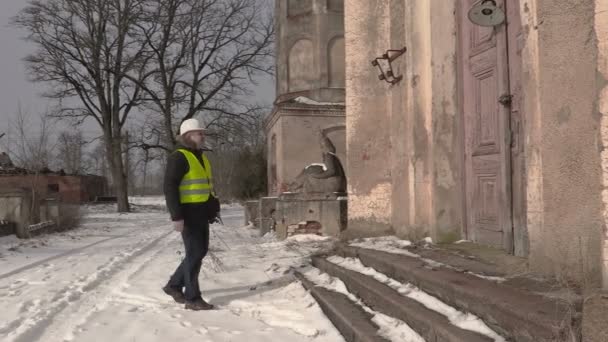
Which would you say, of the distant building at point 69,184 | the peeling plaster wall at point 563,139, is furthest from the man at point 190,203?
the distant building at point 69,184

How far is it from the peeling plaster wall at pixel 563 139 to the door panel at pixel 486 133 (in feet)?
3.33

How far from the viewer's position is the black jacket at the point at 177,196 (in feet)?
16.9

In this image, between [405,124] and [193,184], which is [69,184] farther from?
[193,184]

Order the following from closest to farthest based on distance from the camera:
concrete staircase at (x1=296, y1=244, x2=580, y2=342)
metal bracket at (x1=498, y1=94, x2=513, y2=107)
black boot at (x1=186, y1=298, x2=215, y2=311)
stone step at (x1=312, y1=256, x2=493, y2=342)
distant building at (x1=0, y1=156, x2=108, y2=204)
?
1. concrete staircase at (x1=296, y1=244, x2=580, y2=342)
2. stone step at (x1=312, y1=256, x2=493, y2=342)
3. black boot at (x1=186, y1=298, x2=215, y2=311)
4. metal bracket at (x1=498, y1=94, x2=513, y2=107)
5. distant building at (x1=0, y1=156, x2=108, y2=204)

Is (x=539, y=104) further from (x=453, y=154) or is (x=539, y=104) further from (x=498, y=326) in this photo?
(x=453, y=154)

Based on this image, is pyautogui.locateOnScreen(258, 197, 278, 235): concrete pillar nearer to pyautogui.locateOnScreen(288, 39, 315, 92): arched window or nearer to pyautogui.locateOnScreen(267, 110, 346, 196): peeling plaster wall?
pyautogui.locateOnScreen(267, 110, 346, 196): peeling plaster wall

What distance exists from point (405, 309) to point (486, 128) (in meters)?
2.64

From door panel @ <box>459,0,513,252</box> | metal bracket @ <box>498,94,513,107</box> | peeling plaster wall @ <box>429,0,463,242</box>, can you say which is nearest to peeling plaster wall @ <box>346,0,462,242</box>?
peeling plaster wall @ <box>429,0,463,242</box>

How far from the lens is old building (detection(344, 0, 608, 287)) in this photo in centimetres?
381

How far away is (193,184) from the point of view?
5328mm

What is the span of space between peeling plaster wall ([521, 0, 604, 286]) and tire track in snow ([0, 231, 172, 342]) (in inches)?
159

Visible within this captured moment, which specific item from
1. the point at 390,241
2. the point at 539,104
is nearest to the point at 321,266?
the point at 390,241

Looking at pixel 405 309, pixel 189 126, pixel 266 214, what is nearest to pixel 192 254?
pixel 189 126

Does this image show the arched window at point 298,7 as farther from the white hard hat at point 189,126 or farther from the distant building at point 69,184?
the distant building at point 69,184
